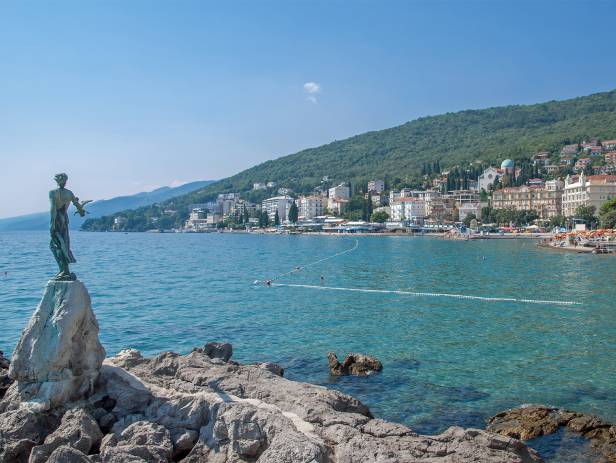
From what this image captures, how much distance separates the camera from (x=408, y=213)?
13375cm

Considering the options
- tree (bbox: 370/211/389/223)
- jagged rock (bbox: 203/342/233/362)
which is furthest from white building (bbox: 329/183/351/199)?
jagged rock (bbox: 203/342/233/362)

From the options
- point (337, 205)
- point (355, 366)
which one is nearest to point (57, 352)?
point (355, 366)

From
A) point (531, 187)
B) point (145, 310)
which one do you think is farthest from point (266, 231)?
point (145, 310)

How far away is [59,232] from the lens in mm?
9539

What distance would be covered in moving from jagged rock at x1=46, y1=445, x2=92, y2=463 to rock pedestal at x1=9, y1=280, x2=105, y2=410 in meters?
1.56

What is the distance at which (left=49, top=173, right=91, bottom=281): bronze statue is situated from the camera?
9.36 meters

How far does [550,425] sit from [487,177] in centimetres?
14189

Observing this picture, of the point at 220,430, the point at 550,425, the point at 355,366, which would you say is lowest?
the point at 550,425

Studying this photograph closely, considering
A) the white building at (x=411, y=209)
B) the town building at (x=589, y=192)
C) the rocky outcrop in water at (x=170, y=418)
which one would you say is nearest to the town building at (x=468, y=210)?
the white building at (x=411, y=209)

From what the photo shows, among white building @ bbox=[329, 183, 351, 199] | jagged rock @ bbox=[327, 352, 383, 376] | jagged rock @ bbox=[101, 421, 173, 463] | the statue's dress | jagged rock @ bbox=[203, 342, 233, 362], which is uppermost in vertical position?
white building @ bbox=[329, 183, 351, 199]

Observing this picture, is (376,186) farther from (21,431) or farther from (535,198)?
(21,431)

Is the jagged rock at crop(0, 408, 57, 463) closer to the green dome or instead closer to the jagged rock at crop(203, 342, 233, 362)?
the jagged rock at crop(203, 342, 233, 362)

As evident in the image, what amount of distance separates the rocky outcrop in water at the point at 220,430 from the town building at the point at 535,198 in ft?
381

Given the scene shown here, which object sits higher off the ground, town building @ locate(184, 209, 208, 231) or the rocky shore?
town building @ locate(184, 209, 208, 231)
